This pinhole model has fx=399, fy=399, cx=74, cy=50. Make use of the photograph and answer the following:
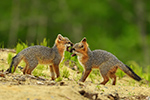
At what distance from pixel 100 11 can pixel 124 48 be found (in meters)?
5.45

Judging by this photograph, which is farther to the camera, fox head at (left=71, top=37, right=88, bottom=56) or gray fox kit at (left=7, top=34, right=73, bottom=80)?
fox head at (left=71, top=37, right=88, bottom=56)

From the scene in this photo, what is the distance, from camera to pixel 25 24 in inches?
1613

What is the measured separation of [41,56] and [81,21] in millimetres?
32026

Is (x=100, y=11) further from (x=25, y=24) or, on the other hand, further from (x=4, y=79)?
(x=4, y=79)

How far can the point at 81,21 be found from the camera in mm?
41125

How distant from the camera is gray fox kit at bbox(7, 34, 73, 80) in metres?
9.02

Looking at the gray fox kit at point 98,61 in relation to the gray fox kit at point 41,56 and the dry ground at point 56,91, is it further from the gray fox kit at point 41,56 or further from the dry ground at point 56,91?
the dry ground at point 56,91

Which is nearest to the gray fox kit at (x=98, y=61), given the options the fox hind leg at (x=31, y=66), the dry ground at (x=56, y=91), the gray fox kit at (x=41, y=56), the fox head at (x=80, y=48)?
the fox head at (x=80, y=48)

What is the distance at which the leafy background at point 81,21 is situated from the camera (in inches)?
1518

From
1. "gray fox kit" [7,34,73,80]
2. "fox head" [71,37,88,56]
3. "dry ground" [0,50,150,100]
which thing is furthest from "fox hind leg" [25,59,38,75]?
"fox head" [71,37,88,56]

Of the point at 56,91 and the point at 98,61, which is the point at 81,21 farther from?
the point at 56,91

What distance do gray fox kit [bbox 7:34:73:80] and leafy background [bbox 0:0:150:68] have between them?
27366 mm

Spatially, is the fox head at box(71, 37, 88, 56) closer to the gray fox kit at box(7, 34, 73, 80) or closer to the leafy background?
the gray fox kit at box(7, 34, 73, 80)

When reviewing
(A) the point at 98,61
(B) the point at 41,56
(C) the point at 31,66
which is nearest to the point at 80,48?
(A) the point at 98,61
